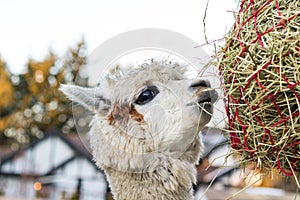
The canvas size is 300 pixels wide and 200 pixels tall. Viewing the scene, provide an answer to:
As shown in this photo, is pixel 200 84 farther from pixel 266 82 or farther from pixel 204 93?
pixel 266 82

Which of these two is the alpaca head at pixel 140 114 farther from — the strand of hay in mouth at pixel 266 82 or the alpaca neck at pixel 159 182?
the strand of hay in mouth at pixel 266 82

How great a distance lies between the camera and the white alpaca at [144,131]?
189cm

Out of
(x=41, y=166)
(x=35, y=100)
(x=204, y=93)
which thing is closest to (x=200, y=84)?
(x=204, y=93)

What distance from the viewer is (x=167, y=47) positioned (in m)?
2.09

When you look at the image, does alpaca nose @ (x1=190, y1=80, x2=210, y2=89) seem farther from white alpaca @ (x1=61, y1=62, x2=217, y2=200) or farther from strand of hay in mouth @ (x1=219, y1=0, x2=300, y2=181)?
strand of hay in mouth @ (x1=219, y1=0, x2=300, y2=181)

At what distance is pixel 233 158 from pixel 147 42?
69 cm

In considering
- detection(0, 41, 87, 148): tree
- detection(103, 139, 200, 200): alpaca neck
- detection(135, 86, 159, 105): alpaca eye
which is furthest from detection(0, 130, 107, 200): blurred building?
detection(135, 86, 159, 105): alpaca eye

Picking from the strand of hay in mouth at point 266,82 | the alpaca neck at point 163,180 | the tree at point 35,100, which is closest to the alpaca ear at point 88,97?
the alpaca neck at point 163,180

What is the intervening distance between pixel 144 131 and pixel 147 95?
0.13 meters

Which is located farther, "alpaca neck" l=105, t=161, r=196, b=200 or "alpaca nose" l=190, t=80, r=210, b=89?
"alpaca neck" l=105, t=161, r=196, b=200

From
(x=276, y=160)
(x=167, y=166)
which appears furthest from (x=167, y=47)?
(x=276, y=160)

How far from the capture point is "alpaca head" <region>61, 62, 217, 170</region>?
6.18 ft

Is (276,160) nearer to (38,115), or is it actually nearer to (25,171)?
(25,171)

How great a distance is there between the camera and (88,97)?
6.46 ft
